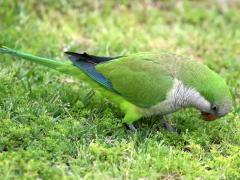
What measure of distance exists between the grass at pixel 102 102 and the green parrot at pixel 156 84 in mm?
213

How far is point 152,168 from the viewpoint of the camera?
415cm

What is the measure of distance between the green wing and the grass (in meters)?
0.30

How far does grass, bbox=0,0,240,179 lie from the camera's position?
4148 mm

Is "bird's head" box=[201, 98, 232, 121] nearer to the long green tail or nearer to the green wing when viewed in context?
the green wing

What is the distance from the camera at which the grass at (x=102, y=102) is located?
4.15 m

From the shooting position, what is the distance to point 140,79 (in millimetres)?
4758

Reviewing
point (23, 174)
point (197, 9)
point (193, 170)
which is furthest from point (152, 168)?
point (197, 9)

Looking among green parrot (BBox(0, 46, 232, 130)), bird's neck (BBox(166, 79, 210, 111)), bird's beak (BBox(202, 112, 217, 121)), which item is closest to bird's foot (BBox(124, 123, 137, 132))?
green parrot (BBox(0, 46, 232, 130))

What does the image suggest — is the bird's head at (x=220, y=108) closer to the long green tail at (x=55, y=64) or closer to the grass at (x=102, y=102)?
the grass at (x=102, y=102)

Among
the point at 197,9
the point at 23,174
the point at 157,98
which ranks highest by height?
the point at 197,9

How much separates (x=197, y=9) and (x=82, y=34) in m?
1.89

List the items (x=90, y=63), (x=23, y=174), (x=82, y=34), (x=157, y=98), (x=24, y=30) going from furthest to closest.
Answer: (x=82, y=34), (x=24, y=30), (x=90, y=63), (x=157, y=98), (x=23, y=174)

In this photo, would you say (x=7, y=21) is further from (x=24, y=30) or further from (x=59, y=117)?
(x=59, y=117)

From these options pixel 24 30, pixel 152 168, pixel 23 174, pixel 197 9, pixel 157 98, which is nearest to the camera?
pixel 23 174
